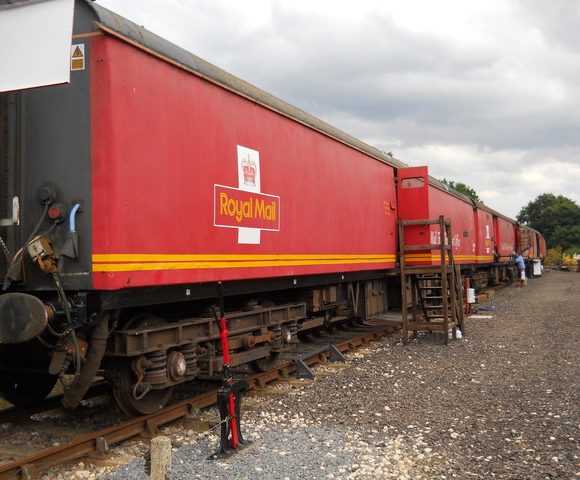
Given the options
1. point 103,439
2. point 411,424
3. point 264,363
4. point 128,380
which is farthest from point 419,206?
point 103,439

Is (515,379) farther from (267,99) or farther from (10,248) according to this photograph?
(10,248)

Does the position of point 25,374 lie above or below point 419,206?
below

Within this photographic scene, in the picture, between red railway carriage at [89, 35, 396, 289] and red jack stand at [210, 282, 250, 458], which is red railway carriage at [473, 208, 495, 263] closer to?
red railway carriage at [89, 35, 396, 289]

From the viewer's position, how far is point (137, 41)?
4.77 metres

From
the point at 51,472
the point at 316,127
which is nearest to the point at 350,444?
the point at 51,472

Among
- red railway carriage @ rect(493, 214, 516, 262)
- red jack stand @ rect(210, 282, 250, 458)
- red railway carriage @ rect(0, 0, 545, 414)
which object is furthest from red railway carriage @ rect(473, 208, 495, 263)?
red jack stand @ rect(210, 282, 250, 458)

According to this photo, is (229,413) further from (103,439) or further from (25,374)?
(25,374)

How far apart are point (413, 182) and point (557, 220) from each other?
96941 millimetres

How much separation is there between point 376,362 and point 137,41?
5733 millimetres

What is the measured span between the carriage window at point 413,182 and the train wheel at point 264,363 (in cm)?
548

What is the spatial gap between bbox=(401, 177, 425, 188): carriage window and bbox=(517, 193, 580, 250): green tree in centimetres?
8934

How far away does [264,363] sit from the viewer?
7.59m

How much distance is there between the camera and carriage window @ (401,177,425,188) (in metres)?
11.7

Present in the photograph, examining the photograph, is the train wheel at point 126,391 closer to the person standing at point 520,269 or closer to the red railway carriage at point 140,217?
the red railway carriage at point 140,217
